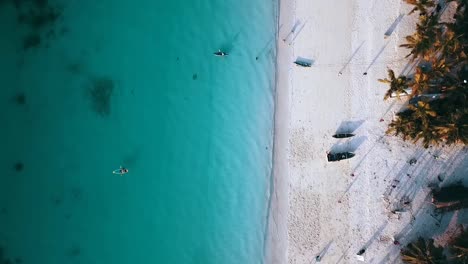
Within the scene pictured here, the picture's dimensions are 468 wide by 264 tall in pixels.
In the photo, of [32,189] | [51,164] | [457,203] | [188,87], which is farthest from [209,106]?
[457,203]

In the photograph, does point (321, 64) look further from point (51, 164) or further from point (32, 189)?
point (32, 189)

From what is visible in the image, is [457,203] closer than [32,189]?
Yes

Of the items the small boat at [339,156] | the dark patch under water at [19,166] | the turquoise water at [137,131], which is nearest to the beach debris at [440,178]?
the small boat at [339,156]

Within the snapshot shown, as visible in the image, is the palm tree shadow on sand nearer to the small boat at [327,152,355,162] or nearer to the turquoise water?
the small boat at [327,152,355,162]

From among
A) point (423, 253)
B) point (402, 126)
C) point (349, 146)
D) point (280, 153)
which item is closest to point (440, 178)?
point (402, 126)

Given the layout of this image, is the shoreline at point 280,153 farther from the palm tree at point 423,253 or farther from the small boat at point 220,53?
the palm tree at point 423,253

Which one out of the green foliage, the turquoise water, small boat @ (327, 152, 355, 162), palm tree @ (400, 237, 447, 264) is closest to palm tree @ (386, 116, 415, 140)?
the green foliage
